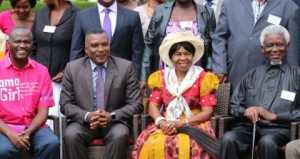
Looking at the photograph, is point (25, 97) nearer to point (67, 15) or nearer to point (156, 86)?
point (156, 86)

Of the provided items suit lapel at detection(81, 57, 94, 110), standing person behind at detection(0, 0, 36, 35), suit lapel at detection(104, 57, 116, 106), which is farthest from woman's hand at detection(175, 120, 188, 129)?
standing person behind at detection(0, 0, 36, 35)

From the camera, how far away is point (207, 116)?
26.0ft

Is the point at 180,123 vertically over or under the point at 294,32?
under

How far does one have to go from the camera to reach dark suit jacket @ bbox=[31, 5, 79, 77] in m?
8.80

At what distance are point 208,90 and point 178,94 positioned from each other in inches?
11.0

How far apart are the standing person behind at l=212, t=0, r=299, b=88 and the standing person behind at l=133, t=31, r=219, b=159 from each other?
397mm

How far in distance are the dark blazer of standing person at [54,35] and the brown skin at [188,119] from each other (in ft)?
4.13

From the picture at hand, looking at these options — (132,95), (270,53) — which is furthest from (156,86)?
(270,53)

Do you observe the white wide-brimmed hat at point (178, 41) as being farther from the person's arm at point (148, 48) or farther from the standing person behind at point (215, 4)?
the standing person behind at point (215, 4)

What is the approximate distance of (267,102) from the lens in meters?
7.85

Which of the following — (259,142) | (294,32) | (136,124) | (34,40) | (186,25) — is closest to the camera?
(259,142)

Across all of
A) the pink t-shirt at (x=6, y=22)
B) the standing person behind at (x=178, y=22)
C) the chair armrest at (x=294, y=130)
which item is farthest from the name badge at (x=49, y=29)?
the chair armrest at (x=294, y=130)

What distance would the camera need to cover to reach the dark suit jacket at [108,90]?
8.05 metres

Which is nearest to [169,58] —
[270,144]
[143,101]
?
[143,101]
